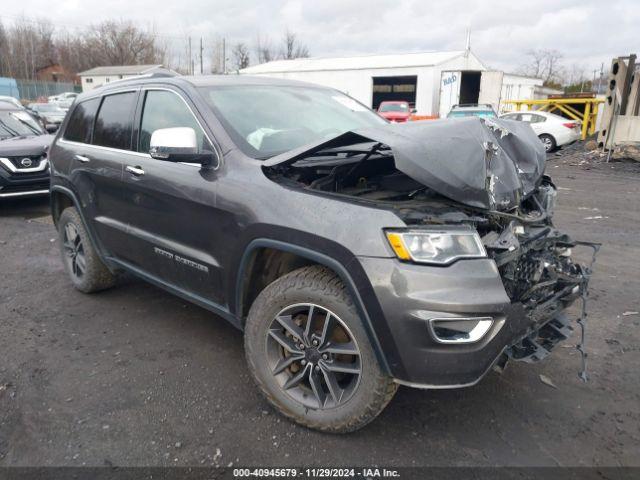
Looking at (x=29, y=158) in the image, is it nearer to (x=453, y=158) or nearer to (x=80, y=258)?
(x=80, y=258)

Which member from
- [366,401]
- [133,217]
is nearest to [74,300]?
[133,217]

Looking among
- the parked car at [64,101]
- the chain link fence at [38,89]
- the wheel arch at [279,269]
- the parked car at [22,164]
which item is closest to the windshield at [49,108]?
the parked car at [64,101]

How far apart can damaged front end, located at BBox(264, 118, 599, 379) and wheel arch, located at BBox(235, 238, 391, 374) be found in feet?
1.07

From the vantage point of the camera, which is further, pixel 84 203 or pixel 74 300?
pixel 74 300

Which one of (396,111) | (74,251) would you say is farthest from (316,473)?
(396,111)

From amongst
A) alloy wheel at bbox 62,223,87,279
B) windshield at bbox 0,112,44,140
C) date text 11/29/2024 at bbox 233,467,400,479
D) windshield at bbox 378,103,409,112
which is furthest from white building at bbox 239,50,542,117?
date text 11/29/2024 at bbox 233,467,400,479

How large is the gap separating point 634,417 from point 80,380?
3282 millimetres

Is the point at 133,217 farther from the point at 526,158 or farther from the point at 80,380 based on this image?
the point at 526,158

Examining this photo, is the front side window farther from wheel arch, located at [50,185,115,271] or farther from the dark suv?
wheel arch, located at [50,185,115,271]

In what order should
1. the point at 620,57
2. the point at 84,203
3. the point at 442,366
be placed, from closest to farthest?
the point at 442,366 < the point at 84,203 < the point at 620,57

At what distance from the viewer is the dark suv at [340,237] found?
2193mm

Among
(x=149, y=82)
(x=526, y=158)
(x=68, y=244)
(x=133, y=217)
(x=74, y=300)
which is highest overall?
(x=149, y=82)

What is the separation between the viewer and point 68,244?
465 centimetres

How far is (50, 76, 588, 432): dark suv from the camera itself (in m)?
2.19
